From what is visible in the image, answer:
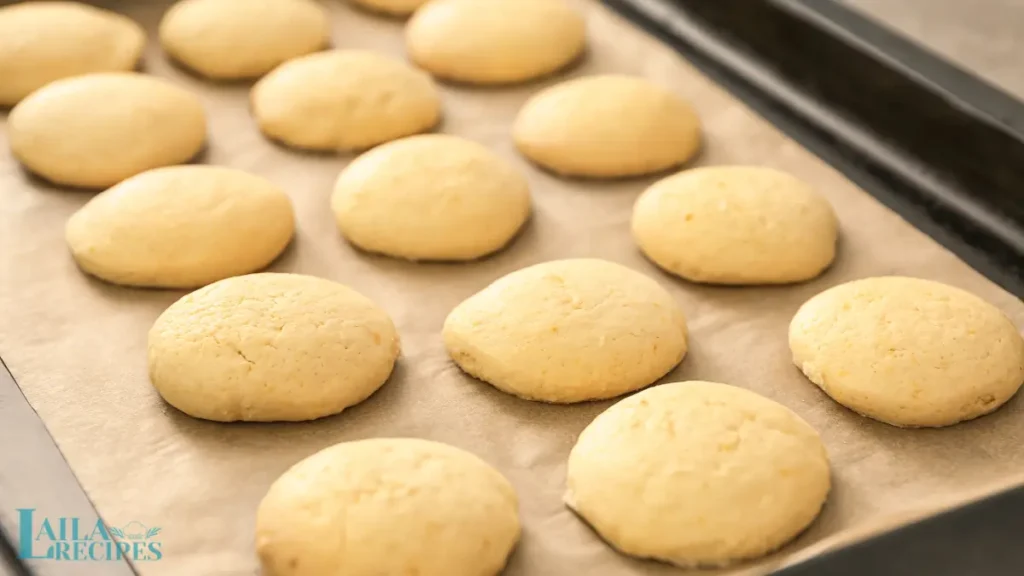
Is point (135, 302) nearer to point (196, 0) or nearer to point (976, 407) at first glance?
point (196, 0)

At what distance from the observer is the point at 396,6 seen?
218 cm

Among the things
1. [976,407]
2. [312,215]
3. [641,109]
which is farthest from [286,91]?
[976,407]

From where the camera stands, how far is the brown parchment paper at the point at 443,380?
1.14 metres

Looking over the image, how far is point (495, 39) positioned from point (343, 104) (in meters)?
0.35

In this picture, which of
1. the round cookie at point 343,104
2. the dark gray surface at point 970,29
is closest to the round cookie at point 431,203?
the round cookie at point 343,104

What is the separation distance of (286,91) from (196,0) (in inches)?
16.5

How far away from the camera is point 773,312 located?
1481 millimetres

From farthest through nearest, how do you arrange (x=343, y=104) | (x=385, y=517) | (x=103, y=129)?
1. (x=343, y=104)
2. (x=103, y=129)
3. (x=385, y=517)

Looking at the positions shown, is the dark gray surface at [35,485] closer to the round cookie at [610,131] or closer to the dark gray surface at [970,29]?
the round cookie at [610,131]

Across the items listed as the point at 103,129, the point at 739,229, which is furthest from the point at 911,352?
the point at 103,129

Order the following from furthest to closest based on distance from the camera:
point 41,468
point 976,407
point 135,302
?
point 135,302
point 976,407
point 41,468

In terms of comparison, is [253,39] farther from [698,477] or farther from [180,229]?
[698,477]

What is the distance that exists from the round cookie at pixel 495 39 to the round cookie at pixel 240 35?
0.68 feet

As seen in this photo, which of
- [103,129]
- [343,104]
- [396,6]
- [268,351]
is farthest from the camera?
[396,6]
